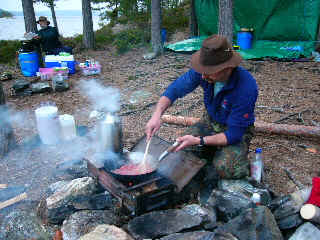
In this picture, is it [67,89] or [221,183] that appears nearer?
[221,183]

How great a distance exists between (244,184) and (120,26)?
1378cm

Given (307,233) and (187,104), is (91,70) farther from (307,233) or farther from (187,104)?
(307,233)

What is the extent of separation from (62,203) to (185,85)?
70.9 inches

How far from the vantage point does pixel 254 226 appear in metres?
2.27

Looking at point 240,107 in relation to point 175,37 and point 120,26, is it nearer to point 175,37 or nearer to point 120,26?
point 175,37

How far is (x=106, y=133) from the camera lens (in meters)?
3.57

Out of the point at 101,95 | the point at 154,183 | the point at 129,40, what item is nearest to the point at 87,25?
the point at 129,40

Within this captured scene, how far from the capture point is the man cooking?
8.63ft

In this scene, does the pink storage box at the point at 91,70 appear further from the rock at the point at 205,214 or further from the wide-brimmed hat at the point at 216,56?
the rock at the point at 205,214

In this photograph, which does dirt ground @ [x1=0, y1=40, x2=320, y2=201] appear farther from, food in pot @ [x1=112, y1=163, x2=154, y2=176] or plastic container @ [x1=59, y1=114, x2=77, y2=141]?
food in pot @ [x1=112, y1=163, x2=154, y2=176]

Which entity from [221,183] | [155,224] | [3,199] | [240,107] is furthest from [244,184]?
[3,199]

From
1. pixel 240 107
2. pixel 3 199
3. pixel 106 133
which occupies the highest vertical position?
pixel 240 107

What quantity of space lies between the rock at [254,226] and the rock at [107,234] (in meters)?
0.75

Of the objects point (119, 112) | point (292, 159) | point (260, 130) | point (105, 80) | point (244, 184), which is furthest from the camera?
point (105, 80)
